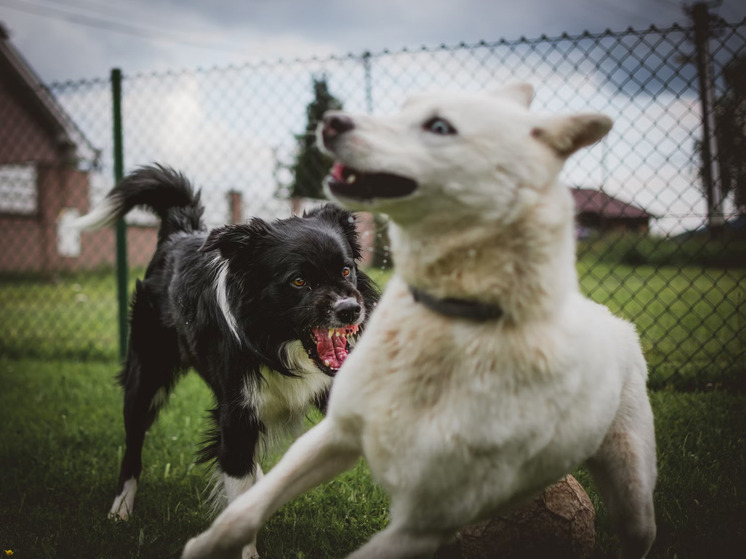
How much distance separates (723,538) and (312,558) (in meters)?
1.76

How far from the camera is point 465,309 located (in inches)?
60.3

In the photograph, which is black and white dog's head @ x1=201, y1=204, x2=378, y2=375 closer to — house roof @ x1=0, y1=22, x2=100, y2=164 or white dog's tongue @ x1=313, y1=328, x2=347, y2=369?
white dog's tongue @ x1=313, y1=328, x2=347, y2=369

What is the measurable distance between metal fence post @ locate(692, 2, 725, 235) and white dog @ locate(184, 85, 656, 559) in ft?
10.9

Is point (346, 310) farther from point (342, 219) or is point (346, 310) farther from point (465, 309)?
point (465, 309)

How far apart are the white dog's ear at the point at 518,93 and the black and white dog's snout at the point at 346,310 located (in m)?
1.25

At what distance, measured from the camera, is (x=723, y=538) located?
98.3 inches

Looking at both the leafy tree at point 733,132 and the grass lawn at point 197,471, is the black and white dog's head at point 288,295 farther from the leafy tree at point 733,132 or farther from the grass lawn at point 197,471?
the leafy tree at point 733,132

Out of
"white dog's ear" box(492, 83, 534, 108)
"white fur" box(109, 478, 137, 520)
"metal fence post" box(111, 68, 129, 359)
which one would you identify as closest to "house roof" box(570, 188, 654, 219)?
"white dog's ear" box(492, 83, 534, 108)

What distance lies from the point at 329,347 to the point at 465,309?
4.75ft

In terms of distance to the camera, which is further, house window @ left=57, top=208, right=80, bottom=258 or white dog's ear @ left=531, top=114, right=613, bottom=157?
house window @ left=57, top=208, right=80, bottom=258

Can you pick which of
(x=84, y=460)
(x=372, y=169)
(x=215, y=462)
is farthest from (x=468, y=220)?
(x=84, y=460)

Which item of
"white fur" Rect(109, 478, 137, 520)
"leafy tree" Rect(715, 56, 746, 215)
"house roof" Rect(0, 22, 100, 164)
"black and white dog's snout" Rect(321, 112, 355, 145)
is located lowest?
"white fur" Rect(109, 478, 137, 520)

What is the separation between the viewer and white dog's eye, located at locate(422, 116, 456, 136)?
4.97 feet

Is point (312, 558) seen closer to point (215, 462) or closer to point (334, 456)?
point (215, 462)
